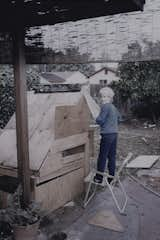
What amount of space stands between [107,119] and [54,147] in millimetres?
1112

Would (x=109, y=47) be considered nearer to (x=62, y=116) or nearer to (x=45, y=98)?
(x=62, y=116)

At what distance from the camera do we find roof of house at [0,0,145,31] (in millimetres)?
2522

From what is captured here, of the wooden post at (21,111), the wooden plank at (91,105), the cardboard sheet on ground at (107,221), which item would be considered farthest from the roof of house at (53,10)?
the cardboard sheet on ground at (107,221)

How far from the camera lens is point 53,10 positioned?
109 inches

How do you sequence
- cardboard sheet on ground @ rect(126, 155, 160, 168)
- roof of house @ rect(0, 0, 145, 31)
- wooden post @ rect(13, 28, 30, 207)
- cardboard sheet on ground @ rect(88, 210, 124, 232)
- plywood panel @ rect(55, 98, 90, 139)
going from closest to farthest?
1. roof of house @ rect(0, 0, 145, 31)
2. wooden post @ rect(13, 28, 30, 207)
3. cardboard sheet on ground @ rect(88, 210, 124, 232)
4. plywood panel @ rect(55, 98, 90, 139)
5. cardboard sheet on ground @ rect(126, 155, 160, 168)

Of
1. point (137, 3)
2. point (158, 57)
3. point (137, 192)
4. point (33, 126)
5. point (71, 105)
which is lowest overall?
point (137, 192)

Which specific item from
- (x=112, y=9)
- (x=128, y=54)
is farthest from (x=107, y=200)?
(x=112, y=9)

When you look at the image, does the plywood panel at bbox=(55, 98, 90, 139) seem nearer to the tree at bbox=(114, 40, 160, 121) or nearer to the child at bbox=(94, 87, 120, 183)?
the child at bbox=(94, 87, 120, 183)

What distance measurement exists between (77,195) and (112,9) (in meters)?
2.85

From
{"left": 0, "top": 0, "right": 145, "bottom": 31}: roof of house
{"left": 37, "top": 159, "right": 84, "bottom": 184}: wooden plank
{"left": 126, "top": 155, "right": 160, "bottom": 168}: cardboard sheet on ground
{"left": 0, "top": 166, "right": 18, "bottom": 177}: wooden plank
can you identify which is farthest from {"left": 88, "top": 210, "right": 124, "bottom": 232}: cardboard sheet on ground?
{"left": 0, "top": 0, "right": 145, "bottom": 31}: roof of house

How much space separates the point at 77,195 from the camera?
→ 14.1 ft

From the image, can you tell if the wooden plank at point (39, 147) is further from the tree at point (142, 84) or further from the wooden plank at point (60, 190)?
the tree at point (142, 84)

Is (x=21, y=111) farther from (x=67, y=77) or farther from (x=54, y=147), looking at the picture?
(x=67, y=77)

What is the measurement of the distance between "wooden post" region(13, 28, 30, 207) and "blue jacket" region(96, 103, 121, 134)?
1.48 m
